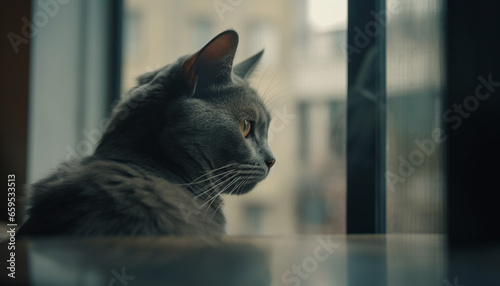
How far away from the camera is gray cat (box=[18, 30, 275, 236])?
82 cm

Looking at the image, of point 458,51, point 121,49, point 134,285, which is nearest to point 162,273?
point 134,285

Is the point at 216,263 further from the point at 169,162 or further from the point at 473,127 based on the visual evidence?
the point at 473,127

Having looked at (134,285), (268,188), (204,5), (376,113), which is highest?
(204,5)

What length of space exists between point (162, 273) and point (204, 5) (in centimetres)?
63

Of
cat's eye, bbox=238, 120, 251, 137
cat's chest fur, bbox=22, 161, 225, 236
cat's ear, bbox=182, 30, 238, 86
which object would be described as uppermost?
cat's ear, bbox=182, 30, 238, 86

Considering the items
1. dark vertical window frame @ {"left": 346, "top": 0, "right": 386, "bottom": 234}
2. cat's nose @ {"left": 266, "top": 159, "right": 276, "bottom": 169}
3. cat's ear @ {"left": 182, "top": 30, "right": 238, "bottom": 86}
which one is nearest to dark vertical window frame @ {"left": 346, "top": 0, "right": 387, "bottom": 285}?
dark vertical window frame @ {"left": 346, "top": 0, "right": 386, "bottom": 234}

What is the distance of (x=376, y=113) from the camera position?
3.50 feet

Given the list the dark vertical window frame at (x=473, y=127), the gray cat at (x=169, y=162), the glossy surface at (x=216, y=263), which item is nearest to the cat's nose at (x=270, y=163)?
the gray cat at (x=169, y=162)

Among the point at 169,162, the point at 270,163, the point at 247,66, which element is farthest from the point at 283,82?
the point at 169,162

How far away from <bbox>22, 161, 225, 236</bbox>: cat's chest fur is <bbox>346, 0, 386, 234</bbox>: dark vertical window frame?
16.8 inches

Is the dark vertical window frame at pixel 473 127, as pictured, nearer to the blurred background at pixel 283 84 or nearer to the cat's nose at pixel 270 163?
the blurred background at pixel 283 84

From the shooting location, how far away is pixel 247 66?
38.4 inches

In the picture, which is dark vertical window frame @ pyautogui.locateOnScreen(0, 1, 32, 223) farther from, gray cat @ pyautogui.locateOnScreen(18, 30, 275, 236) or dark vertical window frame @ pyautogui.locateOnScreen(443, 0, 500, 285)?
dark vertical window frame @ pyautogui.locateOnScreen(443, 0, 500, 285)

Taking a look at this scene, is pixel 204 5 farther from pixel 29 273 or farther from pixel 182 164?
pixel 29 273
